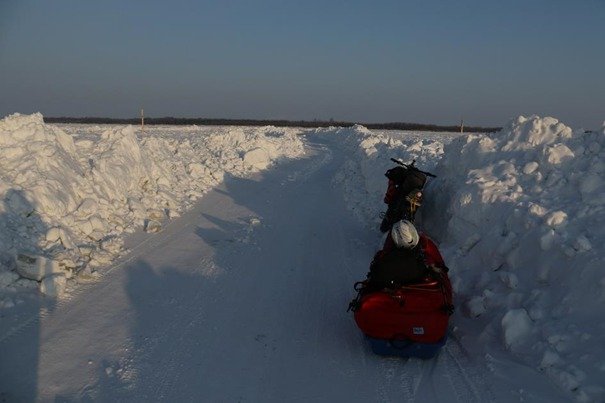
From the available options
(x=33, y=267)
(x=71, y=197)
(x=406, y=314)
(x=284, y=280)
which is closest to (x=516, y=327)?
(x=406, y=314)

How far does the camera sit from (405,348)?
5.00 m

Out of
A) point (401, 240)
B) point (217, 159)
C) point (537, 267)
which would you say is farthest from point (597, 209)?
point (217, 159)

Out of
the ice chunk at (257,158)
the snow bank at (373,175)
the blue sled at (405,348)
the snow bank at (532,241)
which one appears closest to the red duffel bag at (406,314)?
the blue sled at (405,348)

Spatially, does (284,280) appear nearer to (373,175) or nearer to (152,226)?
(152,226)

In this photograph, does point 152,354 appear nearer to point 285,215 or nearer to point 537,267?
point 537,267

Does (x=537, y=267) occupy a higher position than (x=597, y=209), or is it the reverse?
(x=597, y=209)

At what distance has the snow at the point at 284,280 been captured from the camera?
461 cm

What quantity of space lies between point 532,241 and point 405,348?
2204 millimetres

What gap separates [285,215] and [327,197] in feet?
8.86

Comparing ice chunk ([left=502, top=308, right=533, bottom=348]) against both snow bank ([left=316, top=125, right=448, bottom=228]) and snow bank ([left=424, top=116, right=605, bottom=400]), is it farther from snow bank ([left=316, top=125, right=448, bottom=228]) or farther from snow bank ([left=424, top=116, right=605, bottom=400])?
snow bank ([left=316, top=125, right=448, bottom=228])

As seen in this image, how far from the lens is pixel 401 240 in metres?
5.56

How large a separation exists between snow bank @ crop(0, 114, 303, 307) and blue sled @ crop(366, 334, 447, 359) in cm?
411

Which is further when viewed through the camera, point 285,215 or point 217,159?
point 217,159

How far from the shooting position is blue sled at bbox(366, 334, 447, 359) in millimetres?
4977
